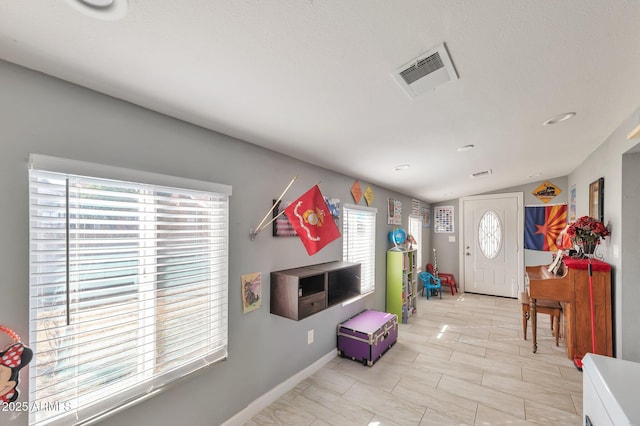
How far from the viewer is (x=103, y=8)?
823 millimetres

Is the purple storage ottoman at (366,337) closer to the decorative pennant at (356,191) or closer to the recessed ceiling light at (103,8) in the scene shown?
the decorative pennant at (356,191)

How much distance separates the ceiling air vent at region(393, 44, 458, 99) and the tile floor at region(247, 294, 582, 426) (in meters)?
2.36

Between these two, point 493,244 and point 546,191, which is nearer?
point 546,191

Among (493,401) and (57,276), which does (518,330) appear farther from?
(57,276)

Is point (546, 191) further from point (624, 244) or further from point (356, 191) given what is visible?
point (356, 191)

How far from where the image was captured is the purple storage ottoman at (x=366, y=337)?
287cm

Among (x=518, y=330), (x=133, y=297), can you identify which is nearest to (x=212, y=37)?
(x=133, y=297)

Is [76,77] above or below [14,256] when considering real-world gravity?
above

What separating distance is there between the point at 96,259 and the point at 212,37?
3.78 feet

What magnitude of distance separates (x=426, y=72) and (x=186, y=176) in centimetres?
148

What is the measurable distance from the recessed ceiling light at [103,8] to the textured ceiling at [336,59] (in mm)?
36

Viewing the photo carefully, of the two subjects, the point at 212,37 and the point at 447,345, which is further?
the point at 447,345

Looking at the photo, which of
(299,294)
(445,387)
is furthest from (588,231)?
(299,294)

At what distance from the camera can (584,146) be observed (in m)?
3.04
